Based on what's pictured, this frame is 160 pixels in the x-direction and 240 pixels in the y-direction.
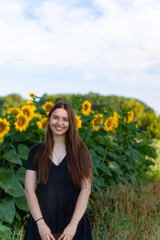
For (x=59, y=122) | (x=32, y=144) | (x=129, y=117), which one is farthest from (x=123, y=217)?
(x=129, y=117)

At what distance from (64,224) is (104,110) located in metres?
3.56

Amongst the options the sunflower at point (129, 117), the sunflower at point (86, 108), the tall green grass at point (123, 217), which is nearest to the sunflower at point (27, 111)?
the sunflower at point (86, 108)

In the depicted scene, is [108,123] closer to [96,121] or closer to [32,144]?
[96,121]

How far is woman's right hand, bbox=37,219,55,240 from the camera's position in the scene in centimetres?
221

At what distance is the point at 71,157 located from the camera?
238 centimetres

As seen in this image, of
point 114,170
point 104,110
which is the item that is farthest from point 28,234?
point 104,110

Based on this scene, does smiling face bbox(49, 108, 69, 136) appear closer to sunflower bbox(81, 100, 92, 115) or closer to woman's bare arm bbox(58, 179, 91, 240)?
woman's bare arm bbox(58, 179, 91, 240)

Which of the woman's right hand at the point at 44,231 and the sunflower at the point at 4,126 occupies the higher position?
the sunflower at the point at 4,126

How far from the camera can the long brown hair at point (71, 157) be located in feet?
7.64

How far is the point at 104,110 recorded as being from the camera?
227 inches

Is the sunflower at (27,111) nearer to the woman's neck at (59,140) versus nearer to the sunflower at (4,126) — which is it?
the sunflower at (4,126)

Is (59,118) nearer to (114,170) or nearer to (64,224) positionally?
(64,224)

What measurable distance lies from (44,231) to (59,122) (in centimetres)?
78

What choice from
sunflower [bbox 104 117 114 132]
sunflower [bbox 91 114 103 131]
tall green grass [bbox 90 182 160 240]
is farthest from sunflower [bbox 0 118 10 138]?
sunflower [bbox 104 117 114 132]
